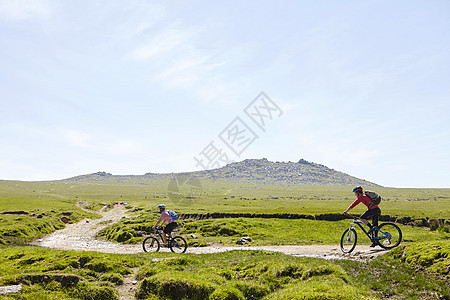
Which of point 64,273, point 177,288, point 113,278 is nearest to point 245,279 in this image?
point 177,288

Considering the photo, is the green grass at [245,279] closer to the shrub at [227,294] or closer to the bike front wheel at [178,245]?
the shrub at [227,294]

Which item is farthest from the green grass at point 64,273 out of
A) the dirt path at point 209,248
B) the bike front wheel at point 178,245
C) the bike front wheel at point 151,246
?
the dirt path at point 209,248

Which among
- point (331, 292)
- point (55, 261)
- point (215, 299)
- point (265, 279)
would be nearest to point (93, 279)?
point (55, 261)

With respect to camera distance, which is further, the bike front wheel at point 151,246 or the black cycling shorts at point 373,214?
the bike front wheel at point 151,246

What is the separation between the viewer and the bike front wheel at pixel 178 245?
26.1 meters

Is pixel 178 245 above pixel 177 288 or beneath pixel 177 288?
beneath

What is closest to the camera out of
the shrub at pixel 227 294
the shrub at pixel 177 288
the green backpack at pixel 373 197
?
the shrub at pixel 227 294

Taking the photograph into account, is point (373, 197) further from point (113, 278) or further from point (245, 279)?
point (113, 278)

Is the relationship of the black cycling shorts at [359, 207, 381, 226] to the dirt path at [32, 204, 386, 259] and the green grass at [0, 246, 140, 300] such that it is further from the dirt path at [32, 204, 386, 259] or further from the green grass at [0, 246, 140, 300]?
the green grass at [0, 246, 140, 300]

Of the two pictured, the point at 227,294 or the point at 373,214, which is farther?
the point at 373,214

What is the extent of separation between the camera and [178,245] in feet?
86.1

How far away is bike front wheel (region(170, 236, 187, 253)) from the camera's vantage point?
2612cm

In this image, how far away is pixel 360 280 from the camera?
14633 millimetres

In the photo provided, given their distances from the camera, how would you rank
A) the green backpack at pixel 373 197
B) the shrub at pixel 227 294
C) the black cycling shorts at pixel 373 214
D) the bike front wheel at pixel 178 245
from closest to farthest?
the shrub at pixel 227 294 → the green backpack at pixel 373 197 → the black cycling shorts at pixel 373 214 → the bike front wheel at pixel 178 245
